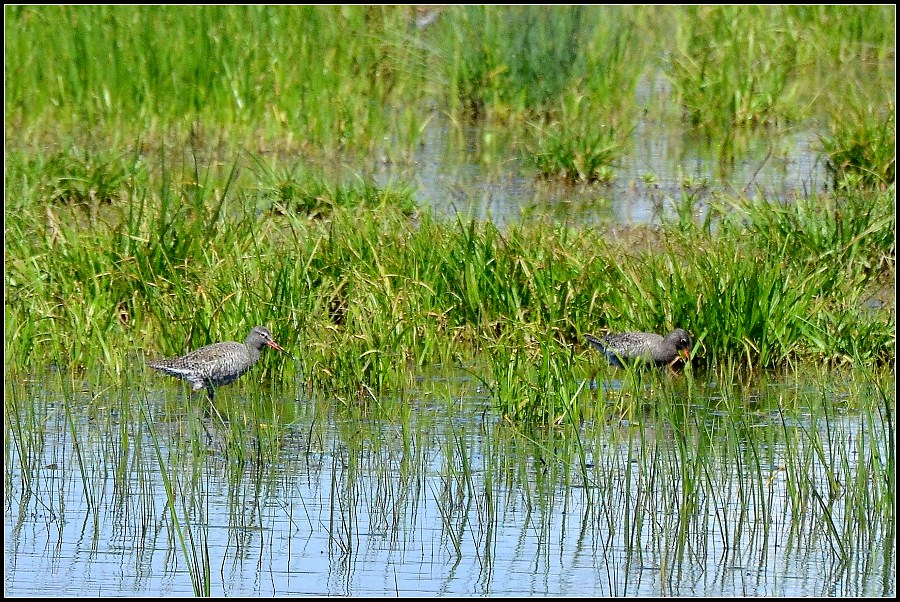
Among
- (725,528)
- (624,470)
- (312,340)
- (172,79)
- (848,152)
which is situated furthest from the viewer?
(172,79)

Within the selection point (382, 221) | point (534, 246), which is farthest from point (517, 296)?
point (382, 221)

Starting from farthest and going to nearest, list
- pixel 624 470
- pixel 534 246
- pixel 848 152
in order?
pixel 848 152, pixel 534 246, pixel 624 470

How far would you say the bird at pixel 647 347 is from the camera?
7695mm

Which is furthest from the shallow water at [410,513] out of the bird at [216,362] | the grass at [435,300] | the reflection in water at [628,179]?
the reflection in water at [628,179]

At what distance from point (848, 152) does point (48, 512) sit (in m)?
6.66

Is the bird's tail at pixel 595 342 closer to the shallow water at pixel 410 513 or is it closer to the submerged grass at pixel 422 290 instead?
the submerged grass at pixel 422 290

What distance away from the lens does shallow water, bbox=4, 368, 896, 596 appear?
5410 millimetres

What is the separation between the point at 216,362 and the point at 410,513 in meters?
1.78

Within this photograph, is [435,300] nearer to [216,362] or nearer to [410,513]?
[216,362]

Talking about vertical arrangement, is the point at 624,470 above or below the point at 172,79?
below

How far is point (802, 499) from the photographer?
5949 millimetres

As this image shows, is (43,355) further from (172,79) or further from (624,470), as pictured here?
(172,79)

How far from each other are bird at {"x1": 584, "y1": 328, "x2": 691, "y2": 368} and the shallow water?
0.65 m

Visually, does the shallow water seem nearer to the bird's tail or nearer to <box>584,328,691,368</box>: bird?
<box>584,328,691,368</box>: bird
